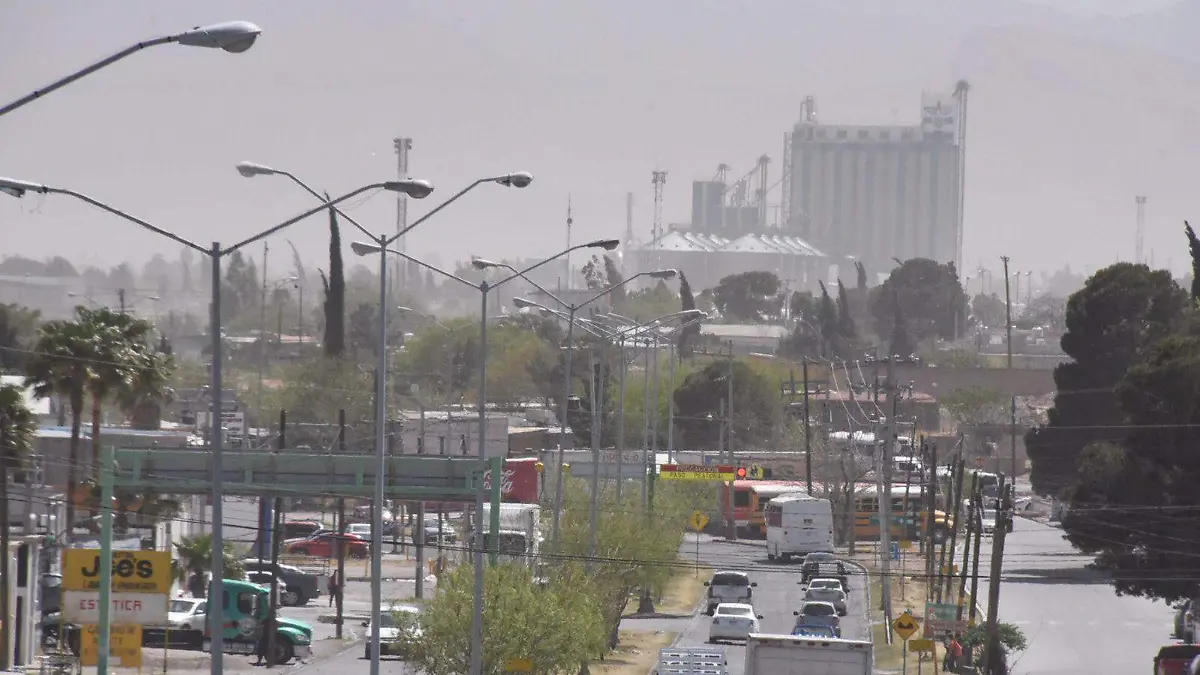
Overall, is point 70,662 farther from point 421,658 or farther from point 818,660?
point 818,660

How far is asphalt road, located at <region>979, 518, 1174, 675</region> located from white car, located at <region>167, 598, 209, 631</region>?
868 inches

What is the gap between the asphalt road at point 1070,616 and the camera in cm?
5612

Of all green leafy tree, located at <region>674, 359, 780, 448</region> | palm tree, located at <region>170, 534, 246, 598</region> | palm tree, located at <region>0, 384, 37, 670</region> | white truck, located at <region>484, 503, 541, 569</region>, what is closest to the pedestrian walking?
palm tree, located at <region>170, 534, 246, 598</region>

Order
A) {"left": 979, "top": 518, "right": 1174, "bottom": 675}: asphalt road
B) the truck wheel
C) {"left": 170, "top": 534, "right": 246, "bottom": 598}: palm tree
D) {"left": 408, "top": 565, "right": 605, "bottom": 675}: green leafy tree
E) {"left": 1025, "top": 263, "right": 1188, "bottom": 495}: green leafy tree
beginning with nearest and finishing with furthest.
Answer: {"left": 408, "top": 565, "right": 605, "bottom": 675}: green leafy tree
the truck wheel
{"left": 979, "top": 518, "right": 1174, "bottom": 675}: asphalt road
{"left": 170, "top": 534, "right": 246, "bottom": 598}: palm tree
{"left": 1025, "top": 263, "right": 1188, "bottom": 495}: green leafy tree

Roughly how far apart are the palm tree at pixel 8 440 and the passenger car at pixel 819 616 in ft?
74.1

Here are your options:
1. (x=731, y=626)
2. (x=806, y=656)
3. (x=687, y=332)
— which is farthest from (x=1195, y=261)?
(x=687, y=332)

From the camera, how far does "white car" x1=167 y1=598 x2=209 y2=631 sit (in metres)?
55.2

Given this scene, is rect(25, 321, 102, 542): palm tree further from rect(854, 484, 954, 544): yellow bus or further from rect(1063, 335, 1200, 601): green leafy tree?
rect(854, 484, 954, 544): yellow bus

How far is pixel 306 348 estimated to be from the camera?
17638cm

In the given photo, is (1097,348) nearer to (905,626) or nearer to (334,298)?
(905,626)

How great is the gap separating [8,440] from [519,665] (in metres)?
13.9

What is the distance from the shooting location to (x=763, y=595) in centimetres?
7588

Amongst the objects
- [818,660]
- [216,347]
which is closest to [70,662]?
[818,660]

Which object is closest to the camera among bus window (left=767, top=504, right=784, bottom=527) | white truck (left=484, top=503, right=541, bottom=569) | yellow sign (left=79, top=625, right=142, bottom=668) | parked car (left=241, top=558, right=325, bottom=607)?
yellow sign (left=79, top=625, right=142, bottom=668)
